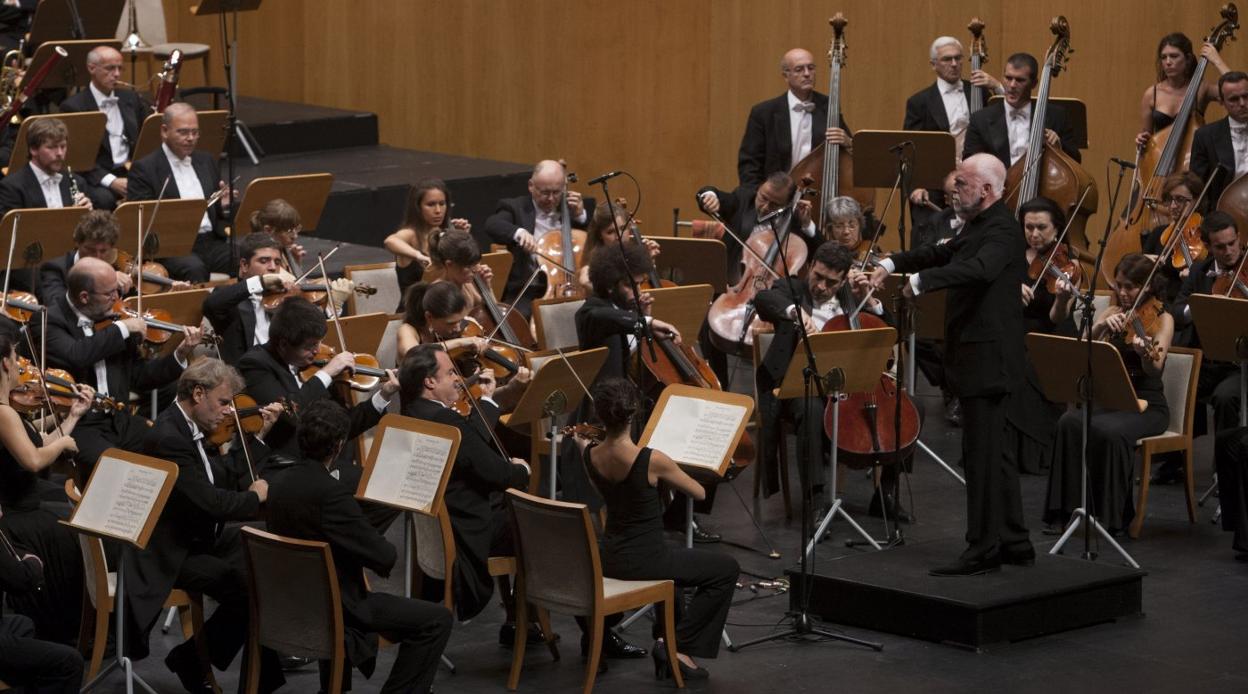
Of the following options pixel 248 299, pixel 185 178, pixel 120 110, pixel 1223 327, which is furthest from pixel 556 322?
pixel 120 110

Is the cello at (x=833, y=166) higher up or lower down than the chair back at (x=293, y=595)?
higher up

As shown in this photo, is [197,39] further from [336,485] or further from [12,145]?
[336,485]

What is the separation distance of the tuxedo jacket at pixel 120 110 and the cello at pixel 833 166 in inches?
132

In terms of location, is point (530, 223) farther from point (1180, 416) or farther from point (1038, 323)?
point (1180, 416)

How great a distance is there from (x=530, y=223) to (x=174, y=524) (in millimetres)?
3239

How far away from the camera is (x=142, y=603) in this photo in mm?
5180

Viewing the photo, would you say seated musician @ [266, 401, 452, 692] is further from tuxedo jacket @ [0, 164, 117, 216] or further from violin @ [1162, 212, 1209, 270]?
violin @ [1162, 212, 1209, 270]

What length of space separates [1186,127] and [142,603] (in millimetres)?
5288

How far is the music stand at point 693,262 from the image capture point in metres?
7.96

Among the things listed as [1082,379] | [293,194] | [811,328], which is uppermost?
[293,194]

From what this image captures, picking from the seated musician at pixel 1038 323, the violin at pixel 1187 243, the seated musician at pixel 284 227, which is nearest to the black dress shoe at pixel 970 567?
the seated musician at pixel 1038 323

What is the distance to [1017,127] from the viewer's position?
8648 mm

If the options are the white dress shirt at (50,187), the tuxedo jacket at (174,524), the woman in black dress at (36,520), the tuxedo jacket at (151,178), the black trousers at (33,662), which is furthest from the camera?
the tuxedo jacket at (151,178)

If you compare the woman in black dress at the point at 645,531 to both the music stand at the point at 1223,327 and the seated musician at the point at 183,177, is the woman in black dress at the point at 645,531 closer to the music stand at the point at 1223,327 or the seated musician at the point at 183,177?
the music stand at the point at 1223,327
